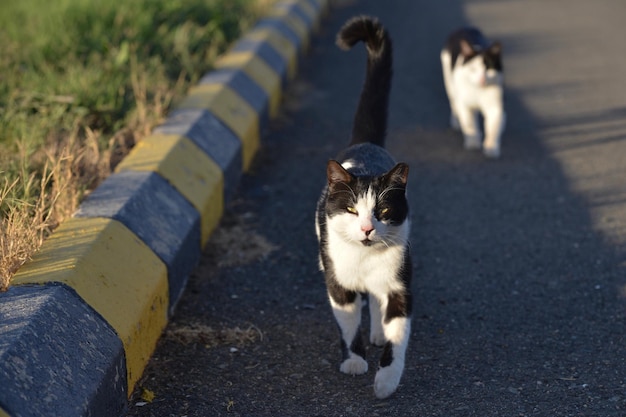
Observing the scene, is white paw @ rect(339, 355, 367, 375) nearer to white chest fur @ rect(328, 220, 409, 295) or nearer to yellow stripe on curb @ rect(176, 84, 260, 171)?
white chest fur @ rect(328, 220, 409, 295)

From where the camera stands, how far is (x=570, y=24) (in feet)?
33.9

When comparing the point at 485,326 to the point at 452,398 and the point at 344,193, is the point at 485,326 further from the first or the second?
the point at 344,193

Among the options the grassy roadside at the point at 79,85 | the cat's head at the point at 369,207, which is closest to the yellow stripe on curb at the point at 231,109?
the grassy roadside at the point at 79,85

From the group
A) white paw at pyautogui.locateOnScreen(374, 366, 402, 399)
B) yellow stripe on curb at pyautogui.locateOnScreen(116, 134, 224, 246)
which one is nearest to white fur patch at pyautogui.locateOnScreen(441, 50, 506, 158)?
yellow stripe on curb at pyautogui.locateOnScreen(116, 134, 224, 246)

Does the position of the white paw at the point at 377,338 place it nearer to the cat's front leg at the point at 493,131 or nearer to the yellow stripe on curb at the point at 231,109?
the yellow stripe on curb at the point at 231,109

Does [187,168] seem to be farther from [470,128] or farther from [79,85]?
[470,128]

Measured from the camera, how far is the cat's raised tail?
4.54 meters

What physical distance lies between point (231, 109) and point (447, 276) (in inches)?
87.4

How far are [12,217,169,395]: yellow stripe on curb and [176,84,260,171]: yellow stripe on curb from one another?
2.01 metres

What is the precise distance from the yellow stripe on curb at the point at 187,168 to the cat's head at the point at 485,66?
212 cm

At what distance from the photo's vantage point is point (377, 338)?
4027 millimetres

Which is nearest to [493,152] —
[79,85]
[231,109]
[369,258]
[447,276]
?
[231,109]

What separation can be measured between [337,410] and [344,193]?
849 millimetres

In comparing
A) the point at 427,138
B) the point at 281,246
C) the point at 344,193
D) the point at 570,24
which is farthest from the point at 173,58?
the point at 570,24
